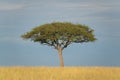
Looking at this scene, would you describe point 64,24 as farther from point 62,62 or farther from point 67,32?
point 62,62

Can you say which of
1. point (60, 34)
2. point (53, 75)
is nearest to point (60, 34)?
point (60, 34)

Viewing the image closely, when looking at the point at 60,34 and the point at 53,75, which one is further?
the point at 60,34

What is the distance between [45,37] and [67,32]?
308 cm

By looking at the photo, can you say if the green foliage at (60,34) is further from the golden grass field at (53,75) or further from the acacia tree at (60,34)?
the golden grass field at (53,75)

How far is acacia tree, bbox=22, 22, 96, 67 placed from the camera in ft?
157

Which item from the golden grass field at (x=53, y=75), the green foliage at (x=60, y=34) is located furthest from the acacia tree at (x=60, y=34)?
the golden grass field at (x=53, y=75)

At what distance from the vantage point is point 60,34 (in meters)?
48.4

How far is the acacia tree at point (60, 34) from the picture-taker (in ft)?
157

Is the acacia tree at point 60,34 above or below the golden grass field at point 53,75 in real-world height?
above

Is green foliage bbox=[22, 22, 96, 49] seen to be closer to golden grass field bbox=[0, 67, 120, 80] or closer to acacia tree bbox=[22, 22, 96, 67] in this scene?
acacia tree bbox=[22, 22, 96, 67]

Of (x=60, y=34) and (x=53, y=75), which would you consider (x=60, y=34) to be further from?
(x=53, y=75)

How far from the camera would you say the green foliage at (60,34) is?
1885 inches

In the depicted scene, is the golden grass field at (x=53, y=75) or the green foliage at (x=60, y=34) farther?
the green foliage at (x=60, y=34)

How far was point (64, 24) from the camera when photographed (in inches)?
1928
